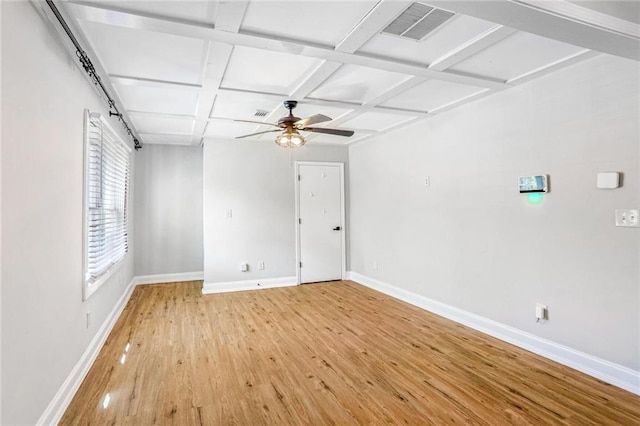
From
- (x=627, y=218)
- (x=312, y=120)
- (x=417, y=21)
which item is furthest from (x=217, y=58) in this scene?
(x=627, y=218)

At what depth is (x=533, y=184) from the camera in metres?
3.04

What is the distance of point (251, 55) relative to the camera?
8.53ft

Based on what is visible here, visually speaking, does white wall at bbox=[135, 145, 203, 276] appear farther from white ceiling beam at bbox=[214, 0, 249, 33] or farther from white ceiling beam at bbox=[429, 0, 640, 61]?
white ceiling beam at bbox=[429, 0, 640, 61]

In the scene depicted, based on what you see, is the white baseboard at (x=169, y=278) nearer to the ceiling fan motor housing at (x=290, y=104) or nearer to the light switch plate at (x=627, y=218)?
the ceiling fan motor housing at (x=290, y=104)

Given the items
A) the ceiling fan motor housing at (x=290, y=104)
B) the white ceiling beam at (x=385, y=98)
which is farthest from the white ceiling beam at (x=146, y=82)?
the white ceiling beam at (x=385, y=98)

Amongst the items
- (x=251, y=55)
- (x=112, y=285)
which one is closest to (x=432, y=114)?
(x=251, y=55)

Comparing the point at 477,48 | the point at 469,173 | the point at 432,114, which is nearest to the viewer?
the point at 477,48

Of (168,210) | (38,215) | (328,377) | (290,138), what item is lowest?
(328,377)

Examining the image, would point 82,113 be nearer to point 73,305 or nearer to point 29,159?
point 29,159

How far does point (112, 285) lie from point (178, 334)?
109cm

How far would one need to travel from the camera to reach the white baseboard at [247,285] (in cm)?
537

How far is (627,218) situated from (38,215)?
381 cm

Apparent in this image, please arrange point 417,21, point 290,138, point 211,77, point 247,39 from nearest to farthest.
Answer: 1. point 417,21
2. point 247,39
3. point 211,77
4. point 290,138

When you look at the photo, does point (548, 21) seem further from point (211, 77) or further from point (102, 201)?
point (102, 201)
